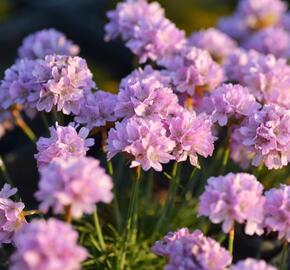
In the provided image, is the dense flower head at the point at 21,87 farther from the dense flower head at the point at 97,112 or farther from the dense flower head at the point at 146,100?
the dense flower head at the point at 146,100

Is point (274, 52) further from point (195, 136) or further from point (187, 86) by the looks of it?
point (195, 136)

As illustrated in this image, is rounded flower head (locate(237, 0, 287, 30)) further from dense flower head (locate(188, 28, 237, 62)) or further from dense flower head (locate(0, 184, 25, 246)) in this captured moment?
dense flower head (locate(0, 184, 25, 246))

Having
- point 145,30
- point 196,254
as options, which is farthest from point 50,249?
point 145,30

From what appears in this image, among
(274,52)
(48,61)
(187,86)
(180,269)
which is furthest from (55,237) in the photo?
(274,52)

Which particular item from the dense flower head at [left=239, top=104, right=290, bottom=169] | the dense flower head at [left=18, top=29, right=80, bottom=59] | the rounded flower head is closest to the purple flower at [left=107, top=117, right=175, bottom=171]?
the dense flower head at [left=239, top=104, right=290, bottom=169]

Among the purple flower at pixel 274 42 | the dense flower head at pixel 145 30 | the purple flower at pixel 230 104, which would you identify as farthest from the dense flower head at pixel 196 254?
the purple flower at pixel 274 42

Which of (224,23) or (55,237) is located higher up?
(224,23)
